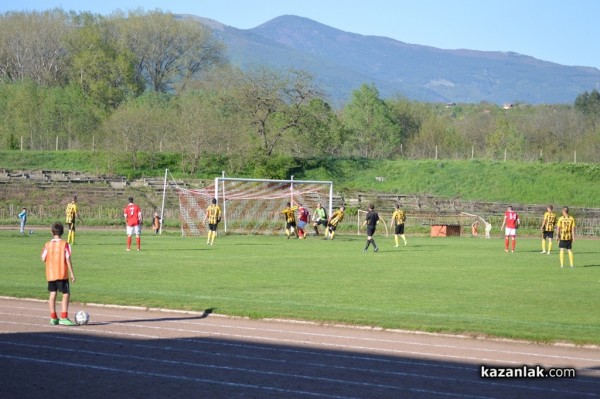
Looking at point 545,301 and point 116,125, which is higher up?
point 116,125

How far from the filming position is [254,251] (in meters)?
35.8

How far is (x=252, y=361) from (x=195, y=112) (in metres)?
69.8

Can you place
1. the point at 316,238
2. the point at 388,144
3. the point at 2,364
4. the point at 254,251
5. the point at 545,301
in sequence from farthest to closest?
the point at 388,144 → the point at 316,238 → the point at 254,251 → the point at 545,301 → the point at 2,364

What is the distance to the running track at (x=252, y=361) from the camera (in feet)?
38.2

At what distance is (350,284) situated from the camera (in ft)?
78.7

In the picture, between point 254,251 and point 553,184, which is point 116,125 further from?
point 254,251

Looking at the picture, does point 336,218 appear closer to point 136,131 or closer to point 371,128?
point 136,131

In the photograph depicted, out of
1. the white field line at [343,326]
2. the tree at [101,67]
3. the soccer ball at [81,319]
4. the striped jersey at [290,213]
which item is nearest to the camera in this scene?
the white field line at [343,326]

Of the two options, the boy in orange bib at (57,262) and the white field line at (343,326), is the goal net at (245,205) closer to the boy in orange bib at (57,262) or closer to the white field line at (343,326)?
the white field line at (343,326)

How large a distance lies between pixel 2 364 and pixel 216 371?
9.14 feet

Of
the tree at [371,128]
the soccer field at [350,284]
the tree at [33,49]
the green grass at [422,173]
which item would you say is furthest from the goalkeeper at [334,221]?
the tree at [33,49]

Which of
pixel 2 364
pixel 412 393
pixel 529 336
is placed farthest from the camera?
pixel 529 336

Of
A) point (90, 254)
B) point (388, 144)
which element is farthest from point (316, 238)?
point (388, 144)

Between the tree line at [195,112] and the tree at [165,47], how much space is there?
0.48ft
